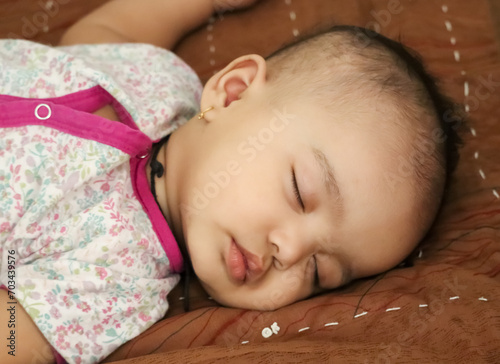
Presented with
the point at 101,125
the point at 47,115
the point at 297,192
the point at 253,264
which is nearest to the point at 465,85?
the point at 297,192

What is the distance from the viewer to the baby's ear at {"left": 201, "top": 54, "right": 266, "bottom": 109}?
1.16 meters

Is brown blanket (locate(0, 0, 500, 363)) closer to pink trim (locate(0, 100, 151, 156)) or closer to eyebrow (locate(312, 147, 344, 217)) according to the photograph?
eyebrow (locate(312, 147, 344, 217))

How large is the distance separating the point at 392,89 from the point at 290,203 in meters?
0.33

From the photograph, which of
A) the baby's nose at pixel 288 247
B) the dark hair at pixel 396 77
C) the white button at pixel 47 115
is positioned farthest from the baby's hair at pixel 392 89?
the white button at pixel 47 115

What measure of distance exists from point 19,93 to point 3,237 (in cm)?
33

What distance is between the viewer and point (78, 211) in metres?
1.08

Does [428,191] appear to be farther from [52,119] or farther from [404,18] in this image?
[52,119]

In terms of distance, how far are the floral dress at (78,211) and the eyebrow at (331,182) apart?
39 centimetres

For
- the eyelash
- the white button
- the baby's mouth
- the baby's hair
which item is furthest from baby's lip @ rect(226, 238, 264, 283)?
the white button

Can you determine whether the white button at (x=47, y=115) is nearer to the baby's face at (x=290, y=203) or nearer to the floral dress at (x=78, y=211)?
the floral dress at (x=78, y=211)

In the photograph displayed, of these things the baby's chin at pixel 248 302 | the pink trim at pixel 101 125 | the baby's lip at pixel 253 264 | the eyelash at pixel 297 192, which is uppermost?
the pink trim at pixel 101 125

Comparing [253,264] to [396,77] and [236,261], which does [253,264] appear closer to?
[236,261]

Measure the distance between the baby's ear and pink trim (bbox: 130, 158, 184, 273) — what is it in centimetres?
21

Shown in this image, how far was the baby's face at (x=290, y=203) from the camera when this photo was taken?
0.99m
